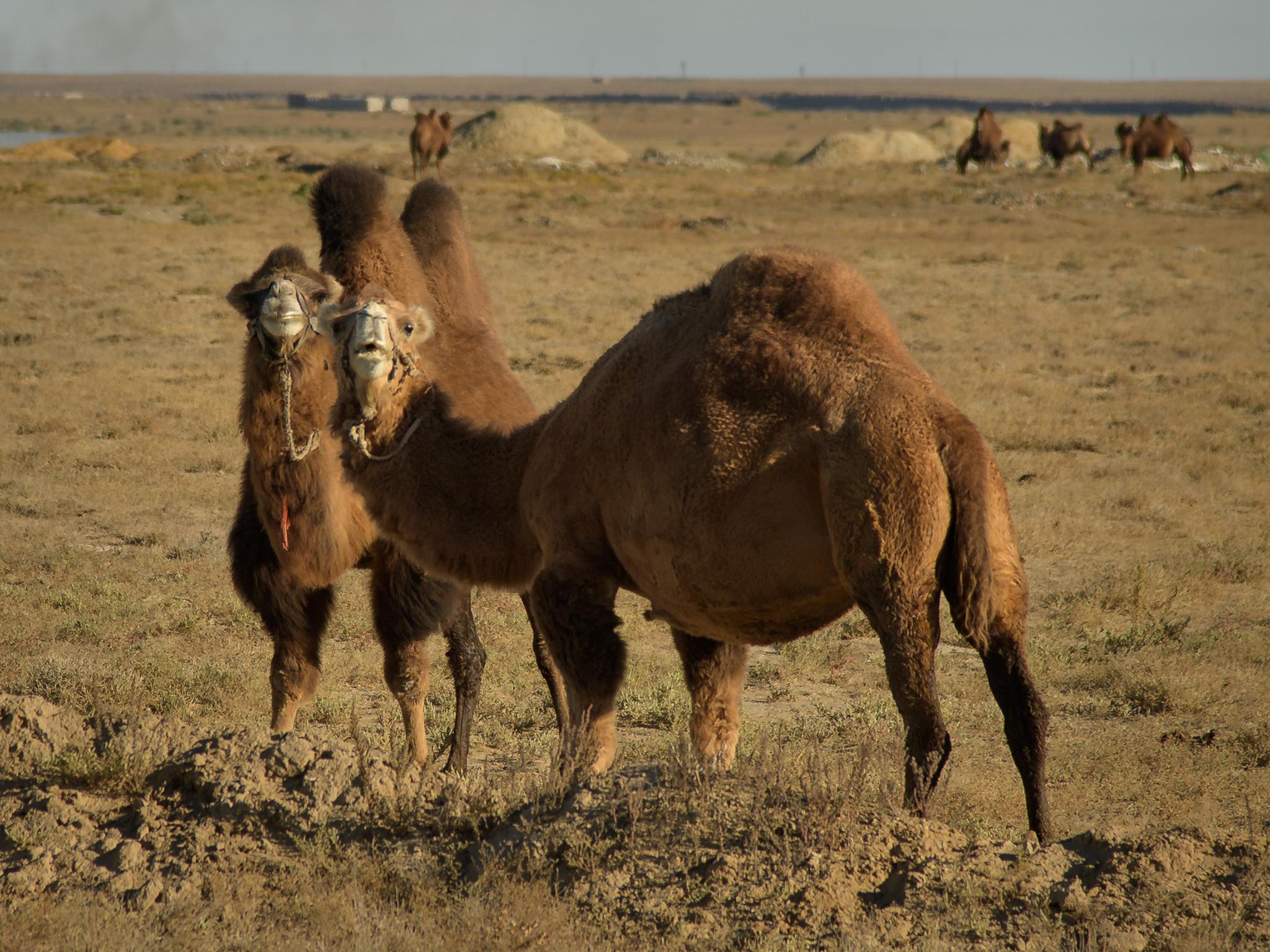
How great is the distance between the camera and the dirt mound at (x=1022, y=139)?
68.8m

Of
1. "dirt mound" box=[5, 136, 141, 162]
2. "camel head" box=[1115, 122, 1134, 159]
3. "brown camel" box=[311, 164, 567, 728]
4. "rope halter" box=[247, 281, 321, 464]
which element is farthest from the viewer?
Answer: "camel head" box=[1115, 122, 1134, 159]

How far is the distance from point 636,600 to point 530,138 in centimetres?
6210

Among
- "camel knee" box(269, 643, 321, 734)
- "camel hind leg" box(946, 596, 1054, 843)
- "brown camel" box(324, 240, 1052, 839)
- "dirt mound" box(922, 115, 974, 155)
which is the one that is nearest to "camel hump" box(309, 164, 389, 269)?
"brown camel" box(324, 240, 1052, 839)

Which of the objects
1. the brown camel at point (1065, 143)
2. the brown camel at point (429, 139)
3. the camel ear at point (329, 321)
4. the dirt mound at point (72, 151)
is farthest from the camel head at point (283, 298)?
the brown camel at point (1065, 143)

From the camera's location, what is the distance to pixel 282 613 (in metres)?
5.87

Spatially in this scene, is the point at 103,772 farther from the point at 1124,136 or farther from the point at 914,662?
the point at 1124,136

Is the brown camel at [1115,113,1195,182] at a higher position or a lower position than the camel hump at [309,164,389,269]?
higher

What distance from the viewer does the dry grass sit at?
4.05 meters

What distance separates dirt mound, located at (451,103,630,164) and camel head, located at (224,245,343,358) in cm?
5927

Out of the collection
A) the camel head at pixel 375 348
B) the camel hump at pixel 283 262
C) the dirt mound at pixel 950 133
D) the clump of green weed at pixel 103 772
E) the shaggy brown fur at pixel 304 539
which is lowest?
the clump of green weed at pixel 103 772

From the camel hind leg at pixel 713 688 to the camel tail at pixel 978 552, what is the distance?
4.16ft

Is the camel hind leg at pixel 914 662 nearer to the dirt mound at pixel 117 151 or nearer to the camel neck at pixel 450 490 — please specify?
the camel neck at pixel 450 490

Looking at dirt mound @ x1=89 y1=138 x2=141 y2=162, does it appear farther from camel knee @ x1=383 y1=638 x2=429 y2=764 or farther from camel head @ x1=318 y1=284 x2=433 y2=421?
camel head @ x1=318 y1=284 x2=433 y2=421

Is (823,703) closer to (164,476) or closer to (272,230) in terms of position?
(164,476)
